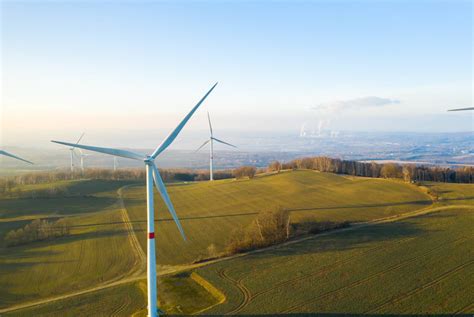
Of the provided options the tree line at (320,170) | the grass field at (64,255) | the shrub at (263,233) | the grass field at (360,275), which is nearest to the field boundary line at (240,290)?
the grass field at (360,275)

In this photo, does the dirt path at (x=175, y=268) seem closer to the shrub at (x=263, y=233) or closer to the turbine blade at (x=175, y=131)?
the shrub at (x=263, y=233)

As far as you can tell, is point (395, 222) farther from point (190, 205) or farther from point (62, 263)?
point (62, 263)

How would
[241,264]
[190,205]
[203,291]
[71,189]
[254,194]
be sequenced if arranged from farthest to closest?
[71,189] < [254,194] < [190,205] < [241,264] < [203,291]

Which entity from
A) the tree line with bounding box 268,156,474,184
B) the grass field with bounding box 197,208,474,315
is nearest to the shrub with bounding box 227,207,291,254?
the grass field with bounding box 197,208,474,315

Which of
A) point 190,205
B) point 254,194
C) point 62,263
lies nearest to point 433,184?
point 254,194

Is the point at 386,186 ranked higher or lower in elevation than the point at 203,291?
higher

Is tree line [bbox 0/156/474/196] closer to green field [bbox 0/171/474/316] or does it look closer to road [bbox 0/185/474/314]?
green field [bbox 0/171/474/316]

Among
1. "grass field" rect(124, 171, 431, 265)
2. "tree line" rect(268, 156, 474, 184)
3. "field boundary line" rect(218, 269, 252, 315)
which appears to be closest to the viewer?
"field boundary line" rect(218, 269, 252, 315)

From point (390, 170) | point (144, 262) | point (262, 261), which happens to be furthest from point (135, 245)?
point (390, 170)
